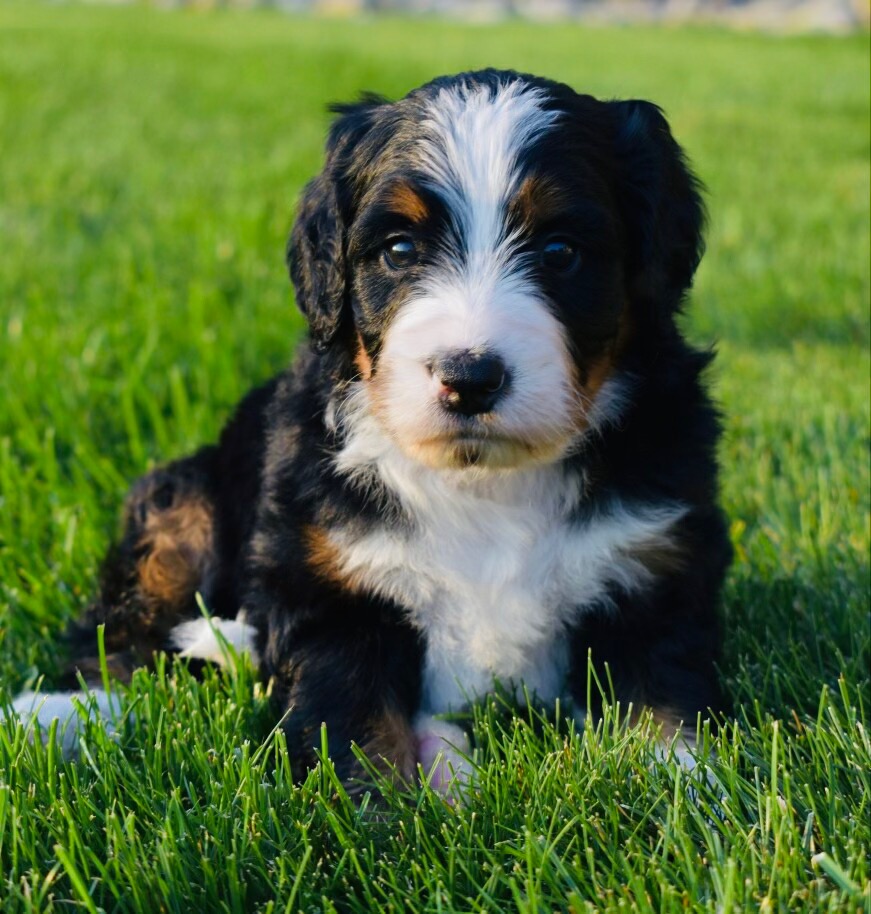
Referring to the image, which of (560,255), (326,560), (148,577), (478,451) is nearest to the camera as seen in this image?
(478,451)

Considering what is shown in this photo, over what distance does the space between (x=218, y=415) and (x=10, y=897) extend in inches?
116

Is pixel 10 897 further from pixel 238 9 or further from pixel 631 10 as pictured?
pixel 631 10

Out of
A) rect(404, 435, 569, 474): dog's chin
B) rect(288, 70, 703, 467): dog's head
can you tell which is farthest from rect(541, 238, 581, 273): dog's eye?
rect(404, 435, 569, 474): dog's chin

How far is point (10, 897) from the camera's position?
87.7 inches

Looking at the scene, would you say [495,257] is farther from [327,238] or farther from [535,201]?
[327,238]

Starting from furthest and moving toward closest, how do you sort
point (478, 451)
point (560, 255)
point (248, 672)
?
point (248, 672)
point (560, 255)
point (478, 451)

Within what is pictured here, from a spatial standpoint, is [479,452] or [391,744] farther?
[391,744]

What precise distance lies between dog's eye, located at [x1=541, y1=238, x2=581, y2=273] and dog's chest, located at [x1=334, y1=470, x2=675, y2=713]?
0.50 m

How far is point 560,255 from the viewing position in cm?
275

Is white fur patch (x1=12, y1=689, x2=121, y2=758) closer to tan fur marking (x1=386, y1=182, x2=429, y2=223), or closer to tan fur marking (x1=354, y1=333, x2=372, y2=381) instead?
tan fur marking (x1=354, y1=333, x2=372, y2=381)

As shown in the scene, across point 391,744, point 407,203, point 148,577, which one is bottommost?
point 391,744

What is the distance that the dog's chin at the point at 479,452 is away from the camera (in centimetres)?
262

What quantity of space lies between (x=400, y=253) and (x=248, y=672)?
1.12 m

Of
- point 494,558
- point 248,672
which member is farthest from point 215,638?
point 494,558
